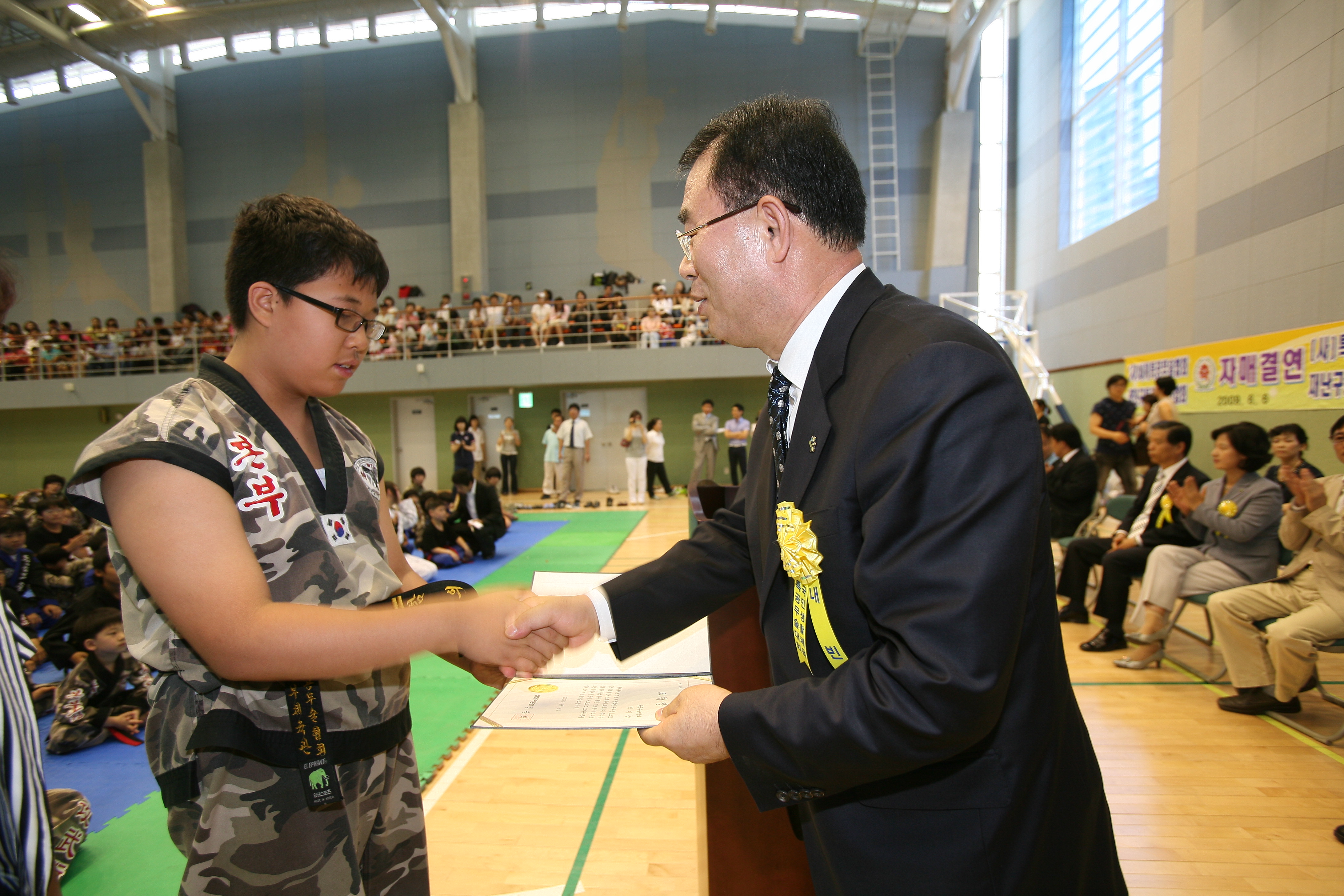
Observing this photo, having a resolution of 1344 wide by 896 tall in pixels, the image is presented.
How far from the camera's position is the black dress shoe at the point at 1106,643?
473 cm

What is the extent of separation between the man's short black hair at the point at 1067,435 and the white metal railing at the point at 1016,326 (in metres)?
4.68

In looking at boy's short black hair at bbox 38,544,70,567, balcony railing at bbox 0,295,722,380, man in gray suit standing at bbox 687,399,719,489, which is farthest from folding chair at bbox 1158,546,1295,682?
balcony railing at bbox 0,295,722,380

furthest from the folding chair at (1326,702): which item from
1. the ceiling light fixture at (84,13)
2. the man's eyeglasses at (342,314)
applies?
the ceiling light fixture at (84,13)

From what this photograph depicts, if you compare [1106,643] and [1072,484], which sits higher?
[1072,484]

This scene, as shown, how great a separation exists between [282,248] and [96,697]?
4084 millimetres

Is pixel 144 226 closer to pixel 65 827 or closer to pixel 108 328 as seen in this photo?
pixel 108 328

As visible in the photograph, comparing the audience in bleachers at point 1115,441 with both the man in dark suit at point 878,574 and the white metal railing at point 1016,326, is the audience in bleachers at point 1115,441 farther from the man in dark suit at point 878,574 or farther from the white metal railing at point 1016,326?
the man in dark suit at point 878,574

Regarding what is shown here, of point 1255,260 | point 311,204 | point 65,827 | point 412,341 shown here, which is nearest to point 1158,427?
point 1255,260

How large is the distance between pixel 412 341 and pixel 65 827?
505 inches

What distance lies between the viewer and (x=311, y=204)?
4.29 feet

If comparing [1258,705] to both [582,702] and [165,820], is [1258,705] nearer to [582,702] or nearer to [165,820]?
[582,702]

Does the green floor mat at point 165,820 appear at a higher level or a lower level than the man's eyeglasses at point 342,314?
lower

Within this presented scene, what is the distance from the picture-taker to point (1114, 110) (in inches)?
421

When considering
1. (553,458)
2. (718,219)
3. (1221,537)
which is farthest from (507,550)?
(718,219)
